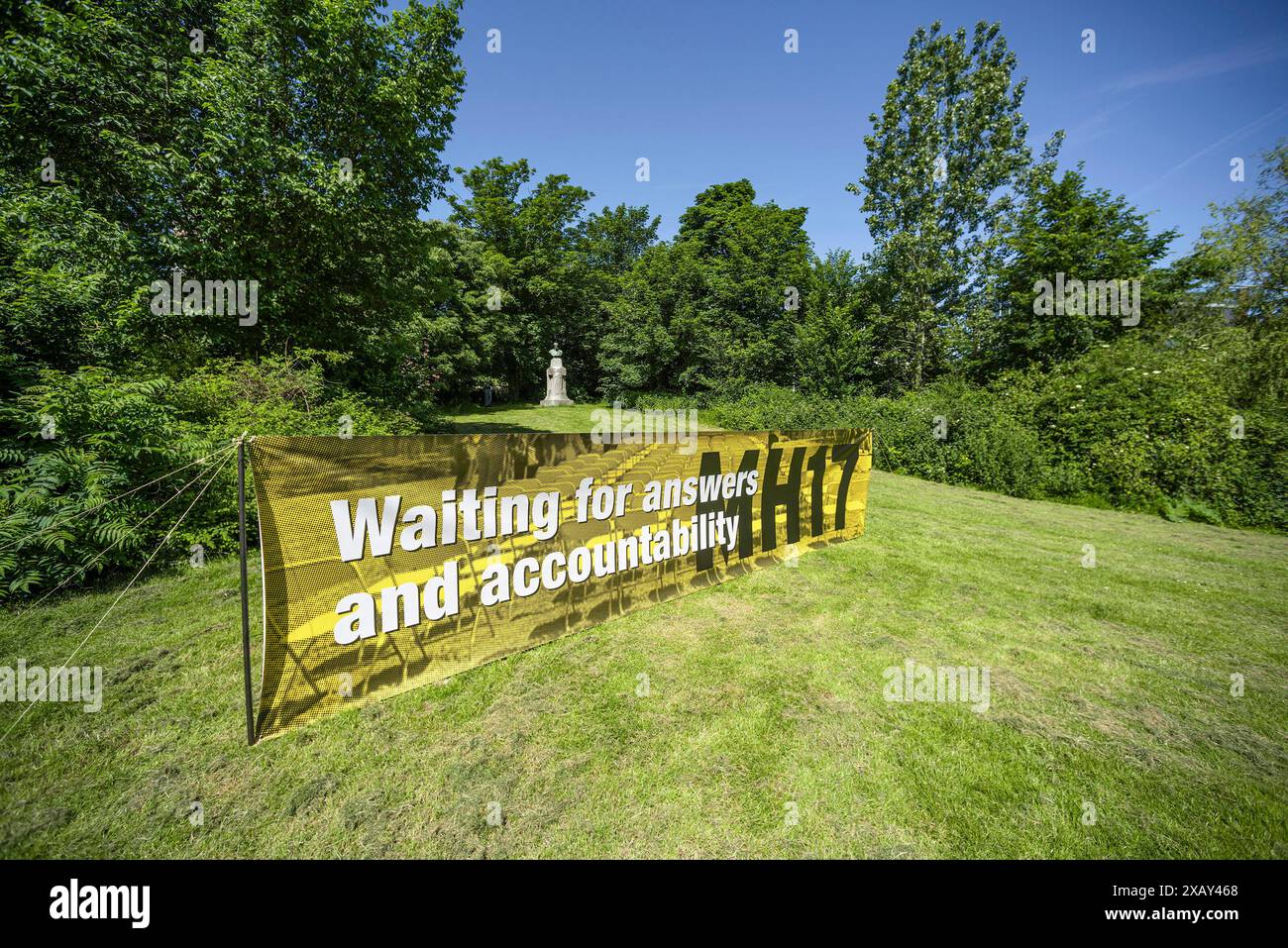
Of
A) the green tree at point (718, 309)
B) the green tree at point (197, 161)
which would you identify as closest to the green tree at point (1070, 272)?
the green tree at point (718, 309)

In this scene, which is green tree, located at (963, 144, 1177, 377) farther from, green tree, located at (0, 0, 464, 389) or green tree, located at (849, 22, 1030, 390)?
green tree, located at (0, 0, 464, 389)

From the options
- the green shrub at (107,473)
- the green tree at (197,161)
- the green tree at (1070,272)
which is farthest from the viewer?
the green tree at (1070,272)

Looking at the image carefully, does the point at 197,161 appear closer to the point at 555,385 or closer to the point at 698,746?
the point at 698,746

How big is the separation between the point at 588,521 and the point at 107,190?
1243cm

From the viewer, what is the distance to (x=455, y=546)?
394 cm

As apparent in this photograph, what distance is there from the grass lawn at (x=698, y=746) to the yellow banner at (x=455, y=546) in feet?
1.01

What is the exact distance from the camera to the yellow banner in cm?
321

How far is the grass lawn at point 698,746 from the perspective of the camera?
2.54 m

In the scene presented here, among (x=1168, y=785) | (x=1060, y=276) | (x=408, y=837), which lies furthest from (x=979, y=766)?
(x=1060, y=276)

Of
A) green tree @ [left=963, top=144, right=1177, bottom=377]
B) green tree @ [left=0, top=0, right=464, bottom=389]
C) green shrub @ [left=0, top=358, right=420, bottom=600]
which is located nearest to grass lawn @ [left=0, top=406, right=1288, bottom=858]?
green shrub @ [left=0, top=358, right=420, bottom=600]

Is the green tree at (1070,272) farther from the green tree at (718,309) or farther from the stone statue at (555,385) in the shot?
the stone statue at (555,385)

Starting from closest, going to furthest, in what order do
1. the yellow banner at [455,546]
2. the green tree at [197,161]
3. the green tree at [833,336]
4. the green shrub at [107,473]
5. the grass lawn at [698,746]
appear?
the grass lawn at [698,746] → the yellow banner at [455,546] → the green shrub at [107,473] → the green tree at [197,161] → the green tree at [833,336]

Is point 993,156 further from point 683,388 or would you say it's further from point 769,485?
point 769,485

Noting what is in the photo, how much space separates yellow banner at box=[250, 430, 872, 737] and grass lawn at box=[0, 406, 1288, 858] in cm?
31
